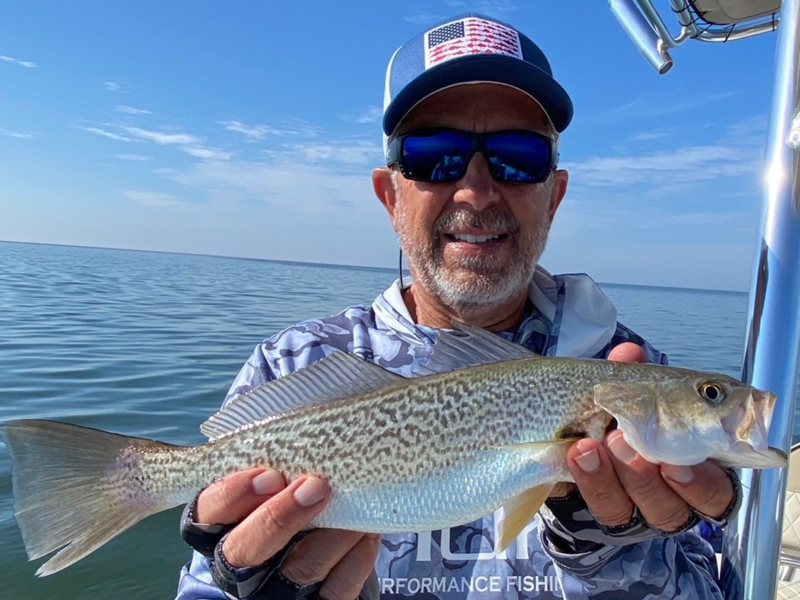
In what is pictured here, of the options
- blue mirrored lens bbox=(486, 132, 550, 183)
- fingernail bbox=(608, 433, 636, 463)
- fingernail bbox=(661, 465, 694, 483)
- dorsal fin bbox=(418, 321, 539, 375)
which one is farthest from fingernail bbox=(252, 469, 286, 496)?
blue mirrored lens bbox=(486, 132, 550, 183)

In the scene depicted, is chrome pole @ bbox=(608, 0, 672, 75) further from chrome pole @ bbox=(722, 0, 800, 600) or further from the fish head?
the fish head

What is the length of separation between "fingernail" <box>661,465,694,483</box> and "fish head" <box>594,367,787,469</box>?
2cm

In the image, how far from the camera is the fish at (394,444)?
2.32m

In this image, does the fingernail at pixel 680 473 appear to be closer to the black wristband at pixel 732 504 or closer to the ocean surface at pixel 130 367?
the black wristband at pixel 732 504

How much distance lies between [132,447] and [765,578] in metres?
2.45

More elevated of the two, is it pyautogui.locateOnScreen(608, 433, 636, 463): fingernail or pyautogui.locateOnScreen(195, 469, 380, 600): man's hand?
pyautogui.locateOnScreen(608, 433, 636, 463): fingernail

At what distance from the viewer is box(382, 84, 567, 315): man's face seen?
3375 mm

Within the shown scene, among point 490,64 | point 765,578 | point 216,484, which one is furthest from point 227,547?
point 490,64

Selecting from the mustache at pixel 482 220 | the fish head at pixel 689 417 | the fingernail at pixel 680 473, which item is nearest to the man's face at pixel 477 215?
the mustache at pixel 482 220

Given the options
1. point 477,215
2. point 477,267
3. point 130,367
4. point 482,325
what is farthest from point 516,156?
point 130,367

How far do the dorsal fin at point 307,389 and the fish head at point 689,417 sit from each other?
3.06ft

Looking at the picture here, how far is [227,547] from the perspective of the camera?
237 centimetres

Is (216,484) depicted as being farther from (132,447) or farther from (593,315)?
(593,315)

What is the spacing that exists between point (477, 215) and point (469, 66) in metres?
0.82
